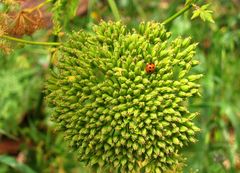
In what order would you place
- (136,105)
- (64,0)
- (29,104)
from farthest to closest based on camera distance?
(29,104)
(64,0)
(136,105)

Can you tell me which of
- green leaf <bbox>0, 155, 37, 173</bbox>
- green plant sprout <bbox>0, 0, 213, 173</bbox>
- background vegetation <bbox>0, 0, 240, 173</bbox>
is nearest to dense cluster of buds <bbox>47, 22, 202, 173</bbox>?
green plant sprout <bbox>0, 0, 213, 173</bbox>

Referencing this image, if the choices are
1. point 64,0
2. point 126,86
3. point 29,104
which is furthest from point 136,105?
point 29,104

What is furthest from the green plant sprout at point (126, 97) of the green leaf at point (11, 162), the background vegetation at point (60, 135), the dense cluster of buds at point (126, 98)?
the background vegetation at point (60, 135)

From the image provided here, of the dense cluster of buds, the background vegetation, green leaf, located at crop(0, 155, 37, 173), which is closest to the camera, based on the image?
the dense cluster of buds

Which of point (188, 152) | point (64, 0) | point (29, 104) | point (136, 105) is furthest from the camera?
point (29, 104)

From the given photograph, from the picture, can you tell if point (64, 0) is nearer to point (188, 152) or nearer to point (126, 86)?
point (126, 86)

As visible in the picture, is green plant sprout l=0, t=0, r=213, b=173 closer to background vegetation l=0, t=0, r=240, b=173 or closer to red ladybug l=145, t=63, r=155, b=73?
red ladybug l=145, t=63, r=155, b=73

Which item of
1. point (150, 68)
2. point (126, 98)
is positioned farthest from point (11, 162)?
point (150, 68)
